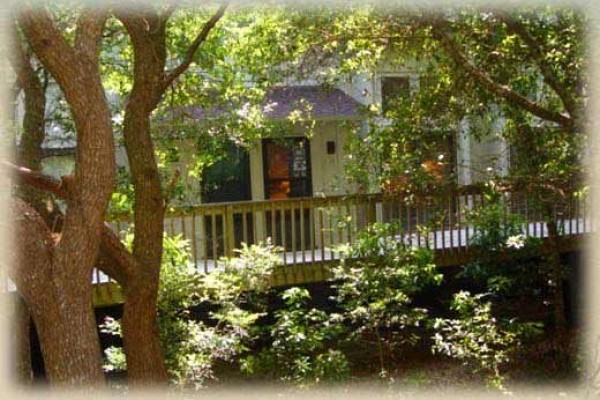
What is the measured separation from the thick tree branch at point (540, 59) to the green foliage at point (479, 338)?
7.20ft

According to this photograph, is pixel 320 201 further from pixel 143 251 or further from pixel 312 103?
pixel 143 251

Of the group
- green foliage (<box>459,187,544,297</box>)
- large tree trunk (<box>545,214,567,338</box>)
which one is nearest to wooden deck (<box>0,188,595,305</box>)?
green foliage (<box>459,187,544,297</box>)

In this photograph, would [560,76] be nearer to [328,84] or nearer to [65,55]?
[328,84]

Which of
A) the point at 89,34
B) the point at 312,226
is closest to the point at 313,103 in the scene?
the point at 312,226

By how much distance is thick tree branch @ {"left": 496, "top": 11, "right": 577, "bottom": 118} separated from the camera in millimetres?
4938

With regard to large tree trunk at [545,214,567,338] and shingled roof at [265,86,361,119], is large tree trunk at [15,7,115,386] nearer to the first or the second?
large tree trunk at [545,214,567,338]

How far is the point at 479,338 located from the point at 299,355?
181 cm

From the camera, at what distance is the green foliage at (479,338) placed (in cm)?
609

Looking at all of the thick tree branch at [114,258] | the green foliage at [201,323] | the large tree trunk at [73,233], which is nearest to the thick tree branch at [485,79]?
the green foliage at [201,323]

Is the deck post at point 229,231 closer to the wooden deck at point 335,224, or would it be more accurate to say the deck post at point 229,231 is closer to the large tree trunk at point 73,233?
the wooden deck at point 335,224

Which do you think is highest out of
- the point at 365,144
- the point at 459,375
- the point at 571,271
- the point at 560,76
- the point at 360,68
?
the point at 360,68

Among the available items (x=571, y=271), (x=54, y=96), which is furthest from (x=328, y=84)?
(x=571, y=271)

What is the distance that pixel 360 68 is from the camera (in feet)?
23.1

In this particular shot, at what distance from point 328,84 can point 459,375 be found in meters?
3.53
